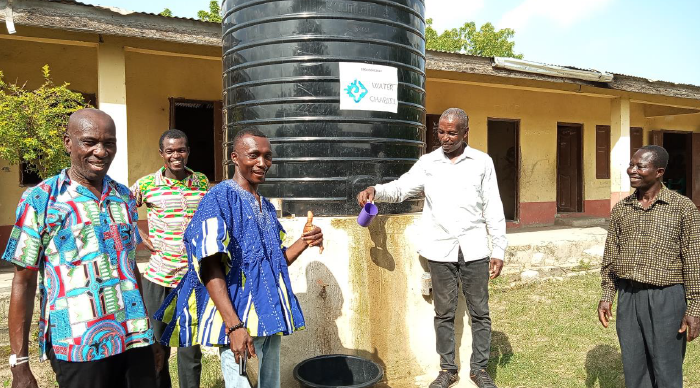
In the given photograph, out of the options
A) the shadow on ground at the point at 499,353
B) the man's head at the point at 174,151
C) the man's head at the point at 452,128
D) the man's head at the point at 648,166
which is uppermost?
the man's head at the point at 452,128

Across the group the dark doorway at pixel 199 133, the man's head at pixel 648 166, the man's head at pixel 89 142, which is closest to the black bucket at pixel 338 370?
the man's head at pixel 89 142

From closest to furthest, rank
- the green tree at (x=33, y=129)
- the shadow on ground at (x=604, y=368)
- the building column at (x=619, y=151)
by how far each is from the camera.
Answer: the shadow on ground at (x=604, y=368), the green tree at (x=33, y=129), the building column at (x=619, y=151)

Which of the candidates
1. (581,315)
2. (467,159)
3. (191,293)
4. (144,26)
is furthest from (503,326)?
(144,26)

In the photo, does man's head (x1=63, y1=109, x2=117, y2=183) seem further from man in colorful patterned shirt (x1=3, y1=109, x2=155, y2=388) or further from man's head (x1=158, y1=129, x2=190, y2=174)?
man's head (x1=158, y1=129, x2=190, y2=174)

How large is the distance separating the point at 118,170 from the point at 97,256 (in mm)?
3930

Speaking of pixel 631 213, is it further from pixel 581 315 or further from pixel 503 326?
pixel 581 315

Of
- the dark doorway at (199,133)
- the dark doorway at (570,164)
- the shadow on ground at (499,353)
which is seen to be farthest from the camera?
the dark doorway at (570,164)

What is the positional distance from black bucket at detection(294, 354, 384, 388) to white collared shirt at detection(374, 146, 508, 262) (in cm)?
75

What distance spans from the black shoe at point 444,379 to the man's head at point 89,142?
2219mm

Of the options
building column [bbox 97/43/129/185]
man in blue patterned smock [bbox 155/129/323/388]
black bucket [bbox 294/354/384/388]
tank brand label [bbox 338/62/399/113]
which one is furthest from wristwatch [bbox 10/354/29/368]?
building column [bbox 97/43/129/185]

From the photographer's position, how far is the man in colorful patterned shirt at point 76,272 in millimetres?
1713

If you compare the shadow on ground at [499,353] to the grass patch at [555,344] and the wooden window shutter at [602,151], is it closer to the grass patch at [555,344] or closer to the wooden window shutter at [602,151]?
the grass patch at [555,344]

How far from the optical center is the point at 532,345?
4.38 meters

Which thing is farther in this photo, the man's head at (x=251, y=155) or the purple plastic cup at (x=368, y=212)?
the purple plastic cup at (x=368, y=212)
